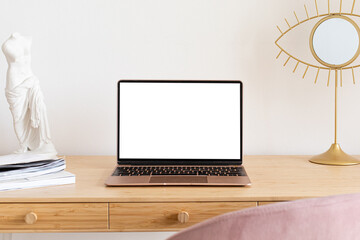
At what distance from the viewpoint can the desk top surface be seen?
1062 mm

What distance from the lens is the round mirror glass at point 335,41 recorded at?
4.71 feet

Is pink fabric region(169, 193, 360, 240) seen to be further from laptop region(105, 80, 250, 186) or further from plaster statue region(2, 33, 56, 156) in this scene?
plaster statue region(2, 33, 56, 156)

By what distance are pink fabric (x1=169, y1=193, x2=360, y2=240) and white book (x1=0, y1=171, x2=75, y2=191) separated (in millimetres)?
615

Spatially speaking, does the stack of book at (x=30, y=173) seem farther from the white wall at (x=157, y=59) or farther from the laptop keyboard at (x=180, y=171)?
the white wall at (x=157, y=59)

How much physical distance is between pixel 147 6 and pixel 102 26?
0.59 ft

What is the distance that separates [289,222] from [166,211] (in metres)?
0.51

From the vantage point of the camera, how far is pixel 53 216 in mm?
1068

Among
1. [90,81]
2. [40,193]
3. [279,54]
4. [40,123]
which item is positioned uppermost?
[279,54]

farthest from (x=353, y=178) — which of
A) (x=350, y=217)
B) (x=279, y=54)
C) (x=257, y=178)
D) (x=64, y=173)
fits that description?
(x=64, y=173)

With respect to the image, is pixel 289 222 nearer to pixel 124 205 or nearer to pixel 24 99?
pixel 124 205

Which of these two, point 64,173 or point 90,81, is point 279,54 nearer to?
point 90,81

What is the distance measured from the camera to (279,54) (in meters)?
1.55

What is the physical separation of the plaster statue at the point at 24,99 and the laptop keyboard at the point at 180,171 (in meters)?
0.28

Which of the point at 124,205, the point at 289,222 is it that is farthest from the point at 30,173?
the point at 289,222
